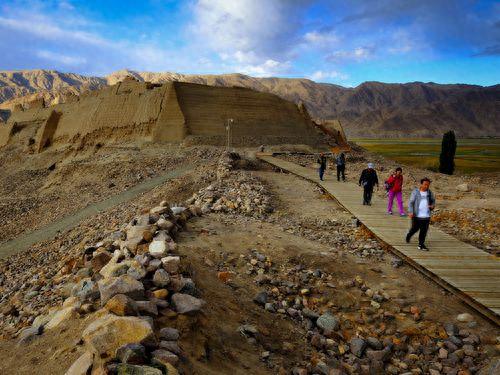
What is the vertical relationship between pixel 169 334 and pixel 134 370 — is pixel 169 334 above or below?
below

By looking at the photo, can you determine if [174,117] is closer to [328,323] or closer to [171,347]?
[328,323]

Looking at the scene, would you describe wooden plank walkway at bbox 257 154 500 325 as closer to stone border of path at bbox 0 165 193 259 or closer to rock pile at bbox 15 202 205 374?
rock pile at bbox 15 202 205 374

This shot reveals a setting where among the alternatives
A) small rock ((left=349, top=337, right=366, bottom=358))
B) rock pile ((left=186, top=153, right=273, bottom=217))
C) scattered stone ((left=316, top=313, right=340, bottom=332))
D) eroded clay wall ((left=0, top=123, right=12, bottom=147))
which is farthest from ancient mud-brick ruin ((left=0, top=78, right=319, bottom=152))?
small rock ((left=349, top=337, right=366, bottom=358))

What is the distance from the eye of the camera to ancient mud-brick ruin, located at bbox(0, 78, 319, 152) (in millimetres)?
32938

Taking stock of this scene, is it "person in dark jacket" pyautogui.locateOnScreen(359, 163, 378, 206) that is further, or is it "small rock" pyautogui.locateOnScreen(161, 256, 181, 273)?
"person in dark jacket" pyautogui.locateOnScreen(359, 163, 378, 206)

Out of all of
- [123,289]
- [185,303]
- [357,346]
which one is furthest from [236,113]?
[123,289]

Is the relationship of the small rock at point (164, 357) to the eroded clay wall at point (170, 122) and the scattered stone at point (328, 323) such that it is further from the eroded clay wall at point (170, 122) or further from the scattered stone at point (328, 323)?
the eroded clay wall at point (170, 122)

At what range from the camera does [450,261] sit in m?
7.60

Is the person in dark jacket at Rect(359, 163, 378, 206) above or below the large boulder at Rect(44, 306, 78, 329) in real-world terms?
above

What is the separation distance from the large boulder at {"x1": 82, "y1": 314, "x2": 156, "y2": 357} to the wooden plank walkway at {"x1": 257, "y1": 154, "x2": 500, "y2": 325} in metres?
5.00

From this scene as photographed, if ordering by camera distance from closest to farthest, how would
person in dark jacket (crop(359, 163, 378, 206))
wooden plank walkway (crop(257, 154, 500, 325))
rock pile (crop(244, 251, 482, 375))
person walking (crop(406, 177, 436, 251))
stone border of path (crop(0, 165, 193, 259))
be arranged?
1. rock pile (crop(244, 251, 482, 375))
2. wooden plank walkway (crop(257, 154, 500, 325))
3. person walking (crop(406, 177, 436, 251))
4. person in dark jacket (crop(359, 163, 378, 206))
5. stone border of path (crop(0, 165, 193, 259))

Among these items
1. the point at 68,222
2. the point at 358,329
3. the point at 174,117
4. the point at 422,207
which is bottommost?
the point at 68,222

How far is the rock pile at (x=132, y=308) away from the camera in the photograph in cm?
303

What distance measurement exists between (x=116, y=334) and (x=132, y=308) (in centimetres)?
58
